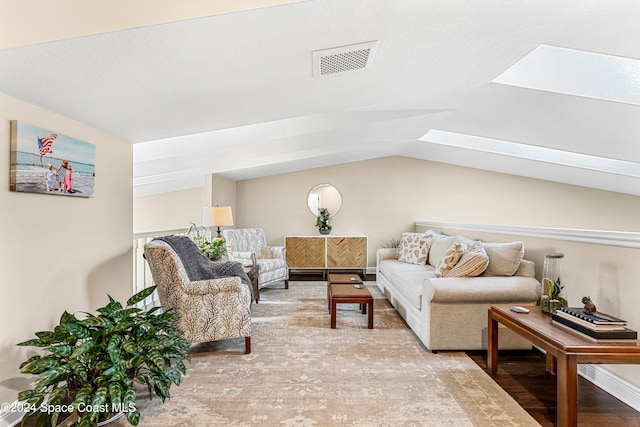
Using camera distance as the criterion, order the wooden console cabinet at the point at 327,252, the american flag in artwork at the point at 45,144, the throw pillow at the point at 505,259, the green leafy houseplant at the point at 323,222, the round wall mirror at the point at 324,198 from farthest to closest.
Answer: the round wall mirror at the point at 324,198 → the green leafy houseplant at the point at 323,222 → the wooden console cabinet at the point at 327,252 → the throw pillow at the point at 505,259 → the american flag in artwork at the point at 45,144

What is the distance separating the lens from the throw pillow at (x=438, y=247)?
14.2 ft

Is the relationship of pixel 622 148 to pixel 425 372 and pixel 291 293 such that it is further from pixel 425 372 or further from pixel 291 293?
pixel 291 293

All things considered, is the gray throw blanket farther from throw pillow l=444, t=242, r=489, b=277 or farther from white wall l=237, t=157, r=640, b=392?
white wall l=237, t=157, r=640, b=392

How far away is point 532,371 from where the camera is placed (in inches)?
102

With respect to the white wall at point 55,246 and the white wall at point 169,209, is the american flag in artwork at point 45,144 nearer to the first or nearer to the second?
the white wall at point 55,246

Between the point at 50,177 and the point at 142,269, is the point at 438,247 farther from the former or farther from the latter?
the point at 50,177

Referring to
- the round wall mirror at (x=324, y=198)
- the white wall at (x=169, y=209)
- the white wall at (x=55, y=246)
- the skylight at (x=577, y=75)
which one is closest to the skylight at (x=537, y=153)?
the skylight at (x=577, y=75)

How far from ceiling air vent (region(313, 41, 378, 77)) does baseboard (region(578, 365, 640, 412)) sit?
2.71m

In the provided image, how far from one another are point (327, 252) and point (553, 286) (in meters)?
4.22

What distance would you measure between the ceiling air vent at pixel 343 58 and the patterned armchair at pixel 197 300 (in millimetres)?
1855

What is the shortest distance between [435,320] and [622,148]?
9.57ft

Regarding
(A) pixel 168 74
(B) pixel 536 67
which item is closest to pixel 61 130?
(A) pixel 168 74

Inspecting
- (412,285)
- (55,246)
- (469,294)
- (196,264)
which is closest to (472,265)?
(469,294)

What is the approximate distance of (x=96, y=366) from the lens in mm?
1797
